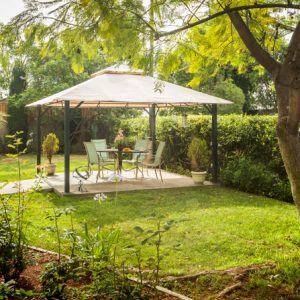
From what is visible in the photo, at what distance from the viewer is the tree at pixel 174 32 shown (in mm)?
3496

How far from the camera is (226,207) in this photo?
24.5 ft

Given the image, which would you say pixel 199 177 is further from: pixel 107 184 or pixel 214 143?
pixel 107 184

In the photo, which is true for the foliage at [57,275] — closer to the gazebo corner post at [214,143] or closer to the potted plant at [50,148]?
the gazebo corner post at [214,143]

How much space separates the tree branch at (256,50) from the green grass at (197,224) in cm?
176

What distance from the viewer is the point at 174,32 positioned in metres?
4.24

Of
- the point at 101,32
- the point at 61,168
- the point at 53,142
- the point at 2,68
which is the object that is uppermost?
the point at 101,32

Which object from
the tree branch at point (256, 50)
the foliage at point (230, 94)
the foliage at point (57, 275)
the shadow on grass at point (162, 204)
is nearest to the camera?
the foliage at point (57, 275)

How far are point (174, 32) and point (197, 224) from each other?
3210mm

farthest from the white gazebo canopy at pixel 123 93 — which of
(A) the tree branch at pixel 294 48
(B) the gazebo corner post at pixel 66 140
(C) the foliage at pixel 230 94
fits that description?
(C) the foliage at pixel 230 94

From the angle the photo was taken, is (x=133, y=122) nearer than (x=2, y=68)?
No

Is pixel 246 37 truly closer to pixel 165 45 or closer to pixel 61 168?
pixel 165 45

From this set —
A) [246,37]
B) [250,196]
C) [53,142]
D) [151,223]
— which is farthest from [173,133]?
[246,37]

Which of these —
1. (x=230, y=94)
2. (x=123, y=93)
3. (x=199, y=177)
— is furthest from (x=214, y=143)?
(x=230, y=94)

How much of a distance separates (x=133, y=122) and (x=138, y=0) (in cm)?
1358
